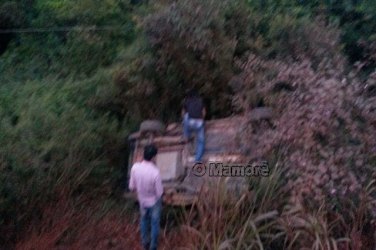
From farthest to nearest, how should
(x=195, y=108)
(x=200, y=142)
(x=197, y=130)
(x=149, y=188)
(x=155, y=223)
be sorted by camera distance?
(x=195, y=108)
(x=197, y=130)
(x=200, y=142)
(x=155, y=223)
(x=149, y=188)

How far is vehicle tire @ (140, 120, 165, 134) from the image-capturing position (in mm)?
14680

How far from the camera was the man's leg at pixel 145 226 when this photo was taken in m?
11.0

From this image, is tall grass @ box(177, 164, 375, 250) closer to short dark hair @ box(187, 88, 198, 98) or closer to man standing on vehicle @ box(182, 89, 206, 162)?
man standing on vehicle @ box(182, 89, 206, 162)

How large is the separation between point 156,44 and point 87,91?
208 centimetres

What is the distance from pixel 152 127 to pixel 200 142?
136cm

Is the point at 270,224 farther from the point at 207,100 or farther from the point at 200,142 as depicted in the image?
the point at 207,100

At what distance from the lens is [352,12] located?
721 inches

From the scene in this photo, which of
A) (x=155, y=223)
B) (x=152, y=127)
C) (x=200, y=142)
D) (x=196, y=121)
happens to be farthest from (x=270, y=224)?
(x=152, y=127)

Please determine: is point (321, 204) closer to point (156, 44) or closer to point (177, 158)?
point (177, 158)

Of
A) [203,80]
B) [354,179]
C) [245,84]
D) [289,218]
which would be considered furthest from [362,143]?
[203,80]

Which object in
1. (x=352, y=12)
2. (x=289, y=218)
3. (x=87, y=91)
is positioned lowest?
(x=87, y=91)

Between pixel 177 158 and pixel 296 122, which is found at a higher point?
pixel 296 122

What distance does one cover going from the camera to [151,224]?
36.2 ft

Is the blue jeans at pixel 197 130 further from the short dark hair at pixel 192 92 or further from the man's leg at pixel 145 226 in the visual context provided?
the man's leg at pixel 145 226
